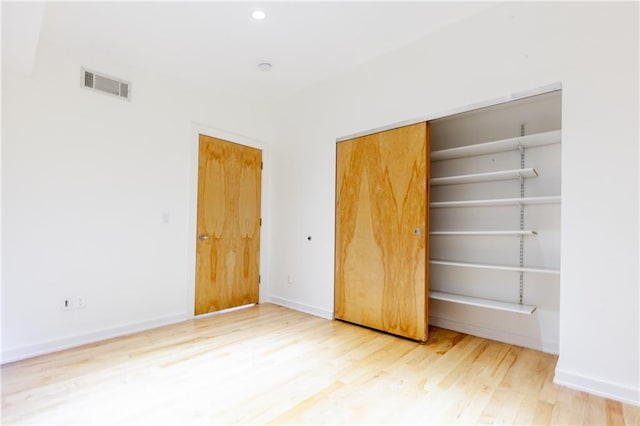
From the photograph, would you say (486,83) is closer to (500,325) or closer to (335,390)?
(500,325)

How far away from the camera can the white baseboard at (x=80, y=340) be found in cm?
254

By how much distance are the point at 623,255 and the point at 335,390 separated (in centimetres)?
201

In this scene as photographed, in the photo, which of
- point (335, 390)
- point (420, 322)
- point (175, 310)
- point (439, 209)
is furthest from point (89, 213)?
point (439, 209)

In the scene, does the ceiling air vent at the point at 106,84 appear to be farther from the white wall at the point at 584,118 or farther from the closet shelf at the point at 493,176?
the closet shelf at the point at 493,176

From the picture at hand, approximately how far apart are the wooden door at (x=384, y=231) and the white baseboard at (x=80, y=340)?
1.92 metres

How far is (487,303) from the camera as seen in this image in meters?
2.91

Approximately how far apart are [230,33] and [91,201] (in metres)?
1.99

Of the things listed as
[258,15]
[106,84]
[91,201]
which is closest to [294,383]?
[91,201]

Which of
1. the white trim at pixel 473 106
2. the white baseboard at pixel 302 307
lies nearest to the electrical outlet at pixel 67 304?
the white baseboard at pixel 302 307

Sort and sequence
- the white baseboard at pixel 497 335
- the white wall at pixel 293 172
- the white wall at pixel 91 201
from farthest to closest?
the white baseboard at pixel 497 335
the white wall at pixel 91 201
the white wall at pixel 293 172

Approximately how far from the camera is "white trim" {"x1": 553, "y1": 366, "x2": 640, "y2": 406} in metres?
1.97

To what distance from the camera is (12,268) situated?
257 cm

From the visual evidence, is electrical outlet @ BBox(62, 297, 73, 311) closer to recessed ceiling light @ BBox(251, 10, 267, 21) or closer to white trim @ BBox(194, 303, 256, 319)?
white trim @ BBox(194, 303, 256, 319)

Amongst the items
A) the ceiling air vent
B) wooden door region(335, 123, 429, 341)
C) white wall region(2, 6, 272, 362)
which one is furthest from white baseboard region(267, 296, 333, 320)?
the ceiling air vent
